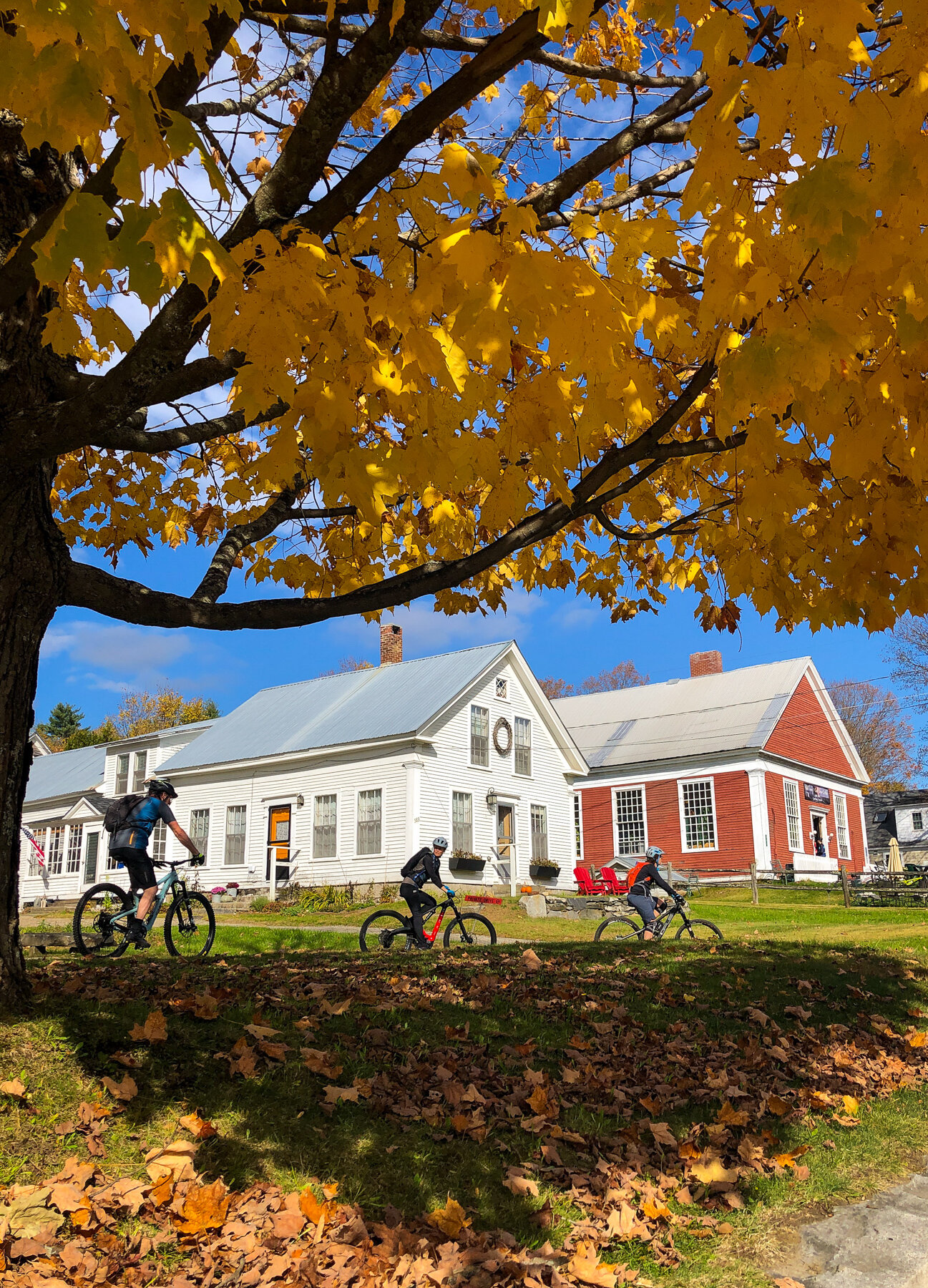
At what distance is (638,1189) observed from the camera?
413 centimetres

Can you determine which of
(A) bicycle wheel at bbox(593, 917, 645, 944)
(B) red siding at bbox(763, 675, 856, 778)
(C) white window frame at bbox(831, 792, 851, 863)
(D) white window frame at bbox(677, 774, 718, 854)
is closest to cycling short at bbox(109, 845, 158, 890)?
(A) bicycle wheel at bbox(593, 917, 645, 944)

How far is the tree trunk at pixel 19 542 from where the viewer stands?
479 cm

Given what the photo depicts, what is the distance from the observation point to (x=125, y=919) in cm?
976

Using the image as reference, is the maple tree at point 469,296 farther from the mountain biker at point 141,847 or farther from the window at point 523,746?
the window at point 523,746

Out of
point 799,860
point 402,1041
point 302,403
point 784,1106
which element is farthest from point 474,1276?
point 799,860

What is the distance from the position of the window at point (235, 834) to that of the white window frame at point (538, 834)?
9.10 meters

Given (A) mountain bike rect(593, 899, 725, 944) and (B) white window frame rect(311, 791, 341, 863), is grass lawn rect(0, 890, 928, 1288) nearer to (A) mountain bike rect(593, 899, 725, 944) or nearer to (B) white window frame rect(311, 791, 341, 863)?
(A) mountain bike rect(593, 899, 725, 944)

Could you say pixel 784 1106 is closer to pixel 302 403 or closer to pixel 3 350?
pixel 302 403

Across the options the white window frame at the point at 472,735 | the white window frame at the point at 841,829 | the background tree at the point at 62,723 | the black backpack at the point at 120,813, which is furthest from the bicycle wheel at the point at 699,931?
the background tree at the point at 62,723

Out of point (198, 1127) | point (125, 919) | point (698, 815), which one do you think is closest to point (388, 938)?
point (125, 919)

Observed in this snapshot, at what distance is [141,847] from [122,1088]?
6.07 meters

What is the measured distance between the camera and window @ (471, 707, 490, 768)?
92.0ft

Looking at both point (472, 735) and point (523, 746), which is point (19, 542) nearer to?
point (472, 735)

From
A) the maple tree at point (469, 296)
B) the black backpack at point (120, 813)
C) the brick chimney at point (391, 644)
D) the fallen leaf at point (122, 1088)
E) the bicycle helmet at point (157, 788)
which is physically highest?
the brick chimney at point (391, 644)
